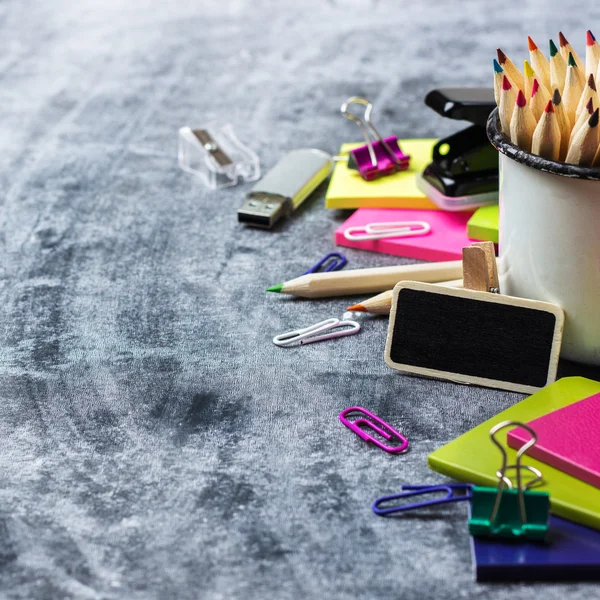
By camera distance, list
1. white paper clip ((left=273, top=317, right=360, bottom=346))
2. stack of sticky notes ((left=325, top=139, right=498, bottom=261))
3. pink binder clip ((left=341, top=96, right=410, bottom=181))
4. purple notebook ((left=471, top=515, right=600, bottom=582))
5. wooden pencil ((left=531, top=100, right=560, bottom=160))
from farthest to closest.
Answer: pink binder clip ((left=341, top=96, right=410, bottom=181))
stack of sticky notes ((left=325, top=139, right=498, bottom=261))
white paper clip ((left=273, top=317, right=360, bottom=346))
wooden pencil ((left=531, top=100, right=560, bottom=160))
purple notebook ((left=471, top=515, right=600, bottom=582))

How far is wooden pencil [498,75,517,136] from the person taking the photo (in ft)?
2.23

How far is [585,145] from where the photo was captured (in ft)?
2.11

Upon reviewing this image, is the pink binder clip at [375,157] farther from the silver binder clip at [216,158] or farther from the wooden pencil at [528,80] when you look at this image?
the wooden pencil at [528,80]

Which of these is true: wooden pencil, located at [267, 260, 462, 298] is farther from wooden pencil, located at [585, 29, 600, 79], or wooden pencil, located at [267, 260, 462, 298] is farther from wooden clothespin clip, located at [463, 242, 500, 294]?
wooden pencil, located at [585, 29, 600, 79]

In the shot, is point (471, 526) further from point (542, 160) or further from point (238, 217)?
point (238, 217)

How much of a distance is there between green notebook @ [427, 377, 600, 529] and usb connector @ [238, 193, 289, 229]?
42 cm

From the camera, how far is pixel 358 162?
3.45 feet

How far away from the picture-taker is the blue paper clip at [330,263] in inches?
36.7

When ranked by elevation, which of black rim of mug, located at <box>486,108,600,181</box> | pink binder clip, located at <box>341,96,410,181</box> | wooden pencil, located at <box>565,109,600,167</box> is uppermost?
wooden pencil, located at <box>565,109,600,167</box>

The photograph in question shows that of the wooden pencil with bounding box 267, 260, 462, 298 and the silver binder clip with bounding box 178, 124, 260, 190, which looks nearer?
the wooden pencil with bounding box 267, 260, 462, 298

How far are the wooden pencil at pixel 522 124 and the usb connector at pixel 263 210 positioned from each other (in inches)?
14.9

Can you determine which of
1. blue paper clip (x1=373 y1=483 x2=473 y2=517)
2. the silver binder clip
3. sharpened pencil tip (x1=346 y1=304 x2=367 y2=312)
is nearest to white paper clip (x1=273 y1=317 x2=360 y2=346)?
sharpened pencil tip (x1=346 y1=304 x2=367 y2=312)

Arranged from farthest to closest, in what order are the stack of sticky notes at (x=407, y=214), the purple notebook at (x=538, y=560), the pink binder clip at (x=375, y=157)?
the pink binder clip at (x=375, y=157) < the stack of sticky notes at (x=407, y=214) < the purple notebook at (x=538, y=560)

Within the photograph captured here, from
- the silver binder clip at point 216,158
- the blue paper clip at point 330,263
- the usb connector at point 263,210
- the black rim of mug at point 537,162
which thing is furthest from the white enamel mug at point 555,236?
the silver binder clip at point 216,158
